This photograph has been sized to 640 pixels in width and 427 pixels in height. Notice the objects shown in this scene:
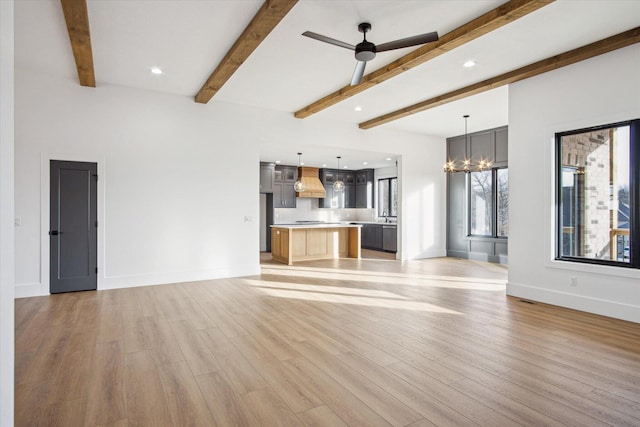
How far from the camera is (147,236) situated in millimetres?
5715

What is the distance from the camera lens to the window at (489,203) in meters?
8.02

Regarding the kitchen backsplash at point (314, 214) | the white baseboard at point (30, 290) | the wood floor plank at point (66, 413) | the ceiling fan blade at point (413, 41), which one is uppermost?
the ceiling fan blade at point (413, 41)

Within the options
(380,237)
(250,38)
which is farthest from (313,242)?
(250,38)

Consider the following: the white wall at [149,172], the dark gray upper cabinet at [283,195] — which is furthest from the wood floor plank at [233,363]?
the dark gray upper cabinet at [283,195]

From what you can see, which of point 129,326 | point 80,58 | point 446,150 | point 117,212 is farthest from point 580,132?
point 117,212

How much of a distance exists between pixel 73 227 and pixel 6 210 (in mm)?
4629

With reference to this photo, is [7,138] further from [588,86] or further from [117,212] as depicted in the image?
[588,86]

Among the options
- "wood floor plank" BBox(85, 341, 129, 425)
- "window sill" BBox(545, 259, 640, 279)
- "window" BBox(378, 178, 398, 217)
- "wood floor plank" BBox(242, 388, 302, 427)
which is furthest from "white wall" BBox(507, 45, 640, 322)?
"window" BBox(378, 178, 398, 217)

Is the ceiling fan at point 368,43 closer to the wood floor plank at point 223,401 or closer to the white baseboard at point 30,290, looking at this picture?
the wood floor plank at point 223,401

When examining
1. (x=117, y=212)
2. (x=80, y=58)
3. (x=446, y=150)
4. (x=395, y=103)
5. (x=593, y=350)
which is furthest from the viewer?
(x=446, y=150)

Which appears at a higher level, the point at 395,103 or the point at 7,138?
the point at 395,103

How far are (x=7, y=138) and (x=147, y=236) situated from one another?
15.5 ft

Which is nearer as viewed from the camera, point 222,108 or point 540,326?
point 540,326

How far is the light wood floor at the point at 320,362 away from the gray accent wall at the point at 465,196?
12.6ft
